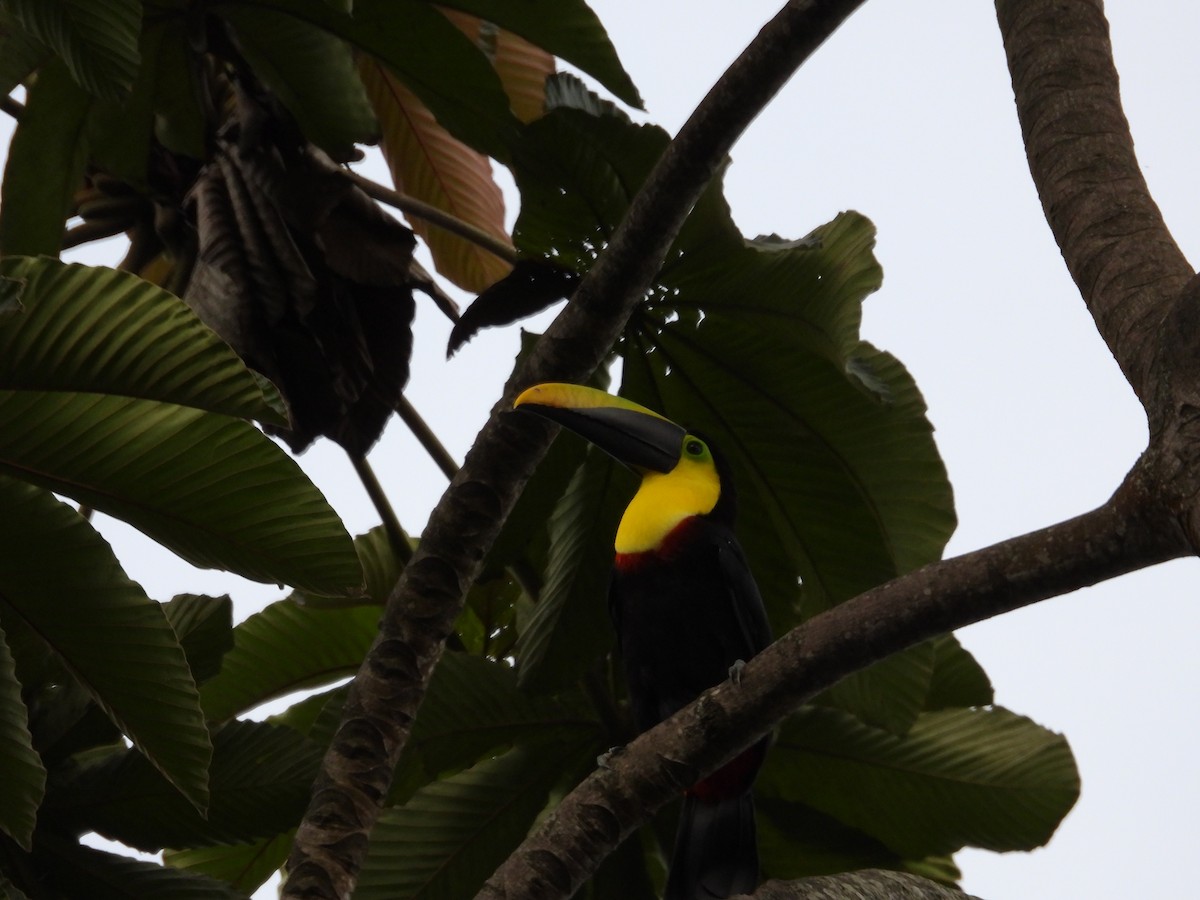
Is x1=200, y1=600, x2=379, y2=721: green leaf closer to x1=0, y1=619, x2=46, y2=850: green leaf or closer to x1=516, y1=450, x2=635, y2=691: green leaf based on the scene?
A: x1=516, y1=450, x2=635, y2=691: green leaf

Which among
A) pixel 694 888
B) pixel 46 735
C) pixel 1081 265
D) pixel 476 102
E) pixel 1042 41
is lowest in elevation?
pixel 694 888

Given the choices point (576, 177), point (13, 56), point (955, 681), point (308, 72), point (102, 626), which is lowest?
point (102, 626)

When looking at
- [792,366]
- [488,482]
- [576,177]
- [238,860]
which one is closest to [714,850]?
[488,482]

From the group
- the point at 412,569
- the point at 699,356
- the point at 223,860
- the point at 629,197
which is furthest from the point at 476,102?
the point at 223,860

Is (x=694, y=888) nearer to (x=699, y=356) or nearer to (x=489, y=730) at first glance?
(x=489, y=730)

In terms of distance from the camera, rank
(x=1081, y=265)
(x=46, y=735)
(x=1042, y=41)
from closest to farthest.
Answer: (x=1081, y=265) < (x=1042, y=41) < (x=46, y=735)

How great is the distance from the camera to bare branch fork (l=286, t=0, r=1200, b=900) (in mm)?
1501

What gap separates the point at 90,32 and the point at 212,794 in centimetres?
141

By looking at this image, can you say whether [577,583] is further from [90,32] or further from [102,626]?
[90,32]

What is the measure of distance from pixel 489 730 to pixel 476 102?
1369 millimetres

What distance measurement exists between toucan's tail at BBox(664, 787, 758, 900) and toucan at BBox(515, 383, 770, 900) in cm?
10

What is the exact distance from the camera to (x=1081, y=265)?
6.36ft

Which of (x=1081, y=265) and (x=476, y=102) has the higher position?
Result: (x=476, y=102)

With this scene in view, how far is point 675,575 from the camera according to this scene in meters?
3.06
